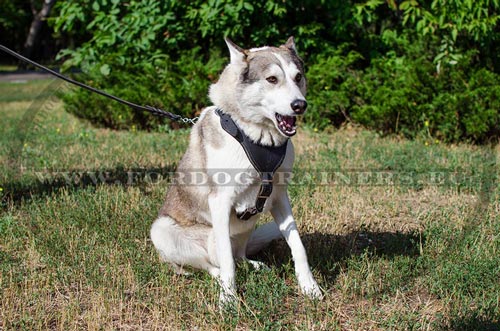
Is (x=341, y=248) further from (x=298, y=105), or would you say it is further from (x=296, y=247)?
(x=298, y=105)

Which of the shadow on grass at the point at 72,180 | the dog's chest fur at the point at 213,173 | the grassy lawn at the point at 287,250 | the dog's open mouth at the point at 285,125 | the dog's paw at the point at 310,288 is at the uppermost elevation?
the dog's open mouth at the point at 285,125

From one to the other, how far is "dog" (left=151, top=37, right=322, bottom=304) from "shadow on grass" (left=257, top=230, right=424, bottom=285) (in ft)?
1.59

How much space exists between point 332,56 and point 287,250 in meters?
5.62

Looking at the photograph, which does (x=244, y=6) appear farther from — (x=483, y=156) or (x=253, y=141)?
(x=253, y=141)

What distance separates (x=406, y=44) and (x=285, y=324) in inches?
267

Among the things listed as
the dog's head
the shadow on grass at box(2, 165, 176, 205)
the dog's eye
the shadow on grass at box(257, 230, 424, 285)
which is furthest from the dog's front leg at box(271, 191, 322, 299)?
the shadow on grass at box(2, 165, 176, 205)

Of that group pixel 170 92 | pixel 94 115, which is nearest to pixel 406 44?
pixel 170 92

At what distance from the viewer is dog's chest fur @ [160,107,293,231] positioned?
11.9ft

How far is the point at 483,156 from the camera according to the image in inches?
283

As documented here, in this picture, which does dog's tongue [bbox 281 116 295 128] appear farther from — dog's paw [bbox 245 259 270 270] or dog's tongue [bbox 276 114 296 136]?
dog's paw [bbox 245 259 270 270]

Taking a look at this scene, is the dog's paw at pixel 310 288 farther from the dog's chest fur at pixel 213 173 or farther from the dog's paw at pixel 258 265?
the dog's chest fur at pixel 213 173

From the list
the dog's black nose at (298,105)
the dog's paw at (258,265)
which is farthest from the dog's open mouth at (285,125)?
the dog's paw at (258,265)

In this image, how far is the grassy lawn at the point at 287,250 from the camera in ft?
11.3

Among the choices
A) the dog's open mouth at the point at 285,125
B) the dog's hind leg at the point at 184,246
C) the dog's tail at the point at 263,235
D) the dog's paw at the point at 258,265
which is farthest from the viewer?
the dog's tail at the point at 263,235
